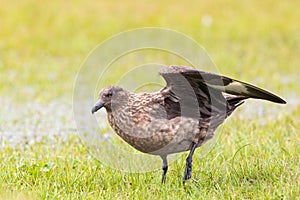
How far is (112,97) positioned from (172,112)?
0.54 m

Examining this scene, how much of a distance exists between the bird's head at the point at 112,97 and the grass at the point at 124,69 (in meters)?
0.65

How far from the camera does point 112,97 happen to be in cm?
521

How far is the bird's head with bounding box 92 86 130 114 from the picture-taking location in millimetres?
5191

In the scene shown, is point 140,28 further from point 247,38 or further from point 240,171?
point 240,171

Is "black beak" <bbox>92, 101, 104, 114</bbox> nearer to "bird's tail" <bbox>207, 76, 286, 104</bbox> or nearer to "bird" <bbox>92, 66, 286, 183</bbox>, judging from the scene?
"bird" <bbox>92, 66, 286, 183</bbox>

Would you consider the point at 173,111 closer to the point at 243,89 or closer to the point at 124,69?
the point at 243,89

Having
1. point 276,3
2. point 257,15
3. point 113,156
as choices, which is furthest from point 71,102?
point 276,3

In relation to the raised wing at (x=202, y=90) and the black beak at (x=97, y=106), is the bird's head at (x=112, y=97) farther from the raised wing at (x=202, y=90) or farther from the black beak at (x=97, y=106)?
the raised wing at (x=202, y=90)

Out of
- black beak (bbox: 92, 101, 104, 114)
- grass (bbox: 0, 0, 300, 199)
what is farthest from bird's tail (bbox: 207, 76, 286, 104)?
black beak (bbox: 92, 101, 104, 114)

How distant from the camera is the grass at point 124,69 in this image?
5059 mm

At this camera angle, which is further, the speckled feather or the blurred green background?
the blurred green background

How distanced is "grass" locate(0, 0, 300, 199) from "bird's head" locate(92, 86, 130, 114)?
65cm

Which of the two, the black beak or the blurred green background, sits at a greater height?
the blurred green background

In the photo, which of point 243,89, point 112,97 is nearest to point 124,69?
point 112,97
